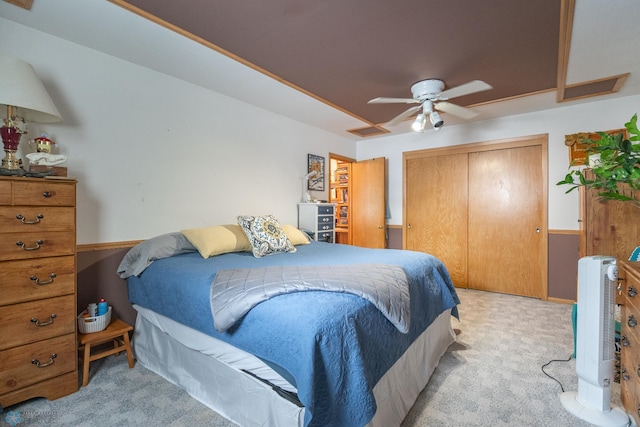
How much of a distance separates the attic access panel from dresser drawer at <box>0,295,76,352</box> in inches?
73.2

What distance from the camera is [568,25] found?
1.93m

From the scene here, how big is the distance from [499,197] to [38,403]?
4955 millimetres

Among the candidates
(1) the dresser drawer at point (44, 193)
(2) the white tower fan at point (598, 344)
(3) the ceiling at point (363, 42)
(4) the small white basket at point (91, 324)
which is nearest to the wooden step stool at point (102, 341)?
(4) the small white basket at point (91, 324)

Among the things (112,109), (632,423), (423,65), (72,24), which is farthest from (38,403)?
(423,65)

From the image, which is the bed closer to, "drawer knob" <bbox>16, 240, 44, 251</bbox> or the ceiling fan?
"drawer knob" <bbox>16, 240, 44, 251</bbox>

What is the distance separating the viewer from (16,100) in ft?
5.35

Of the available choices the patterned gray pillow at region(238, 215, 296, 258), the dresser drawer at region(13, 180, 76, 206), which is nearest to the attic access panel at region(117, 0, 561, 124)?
the dresser drawer at region(13, 180, 76, 206)

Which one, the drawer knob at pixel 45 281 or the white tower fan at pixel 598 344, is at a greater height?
the drawer knob at pixel 45 281

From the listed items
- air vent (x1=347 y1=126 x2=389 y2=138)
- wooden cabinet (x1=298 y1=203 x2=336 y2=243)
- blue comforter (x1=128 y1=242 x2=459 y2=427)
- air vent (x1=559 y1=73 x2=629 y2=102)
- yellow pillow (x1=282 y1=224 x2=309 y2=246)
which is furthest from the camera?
air vent (x1=347 y1=126 x2=389 y2=138)

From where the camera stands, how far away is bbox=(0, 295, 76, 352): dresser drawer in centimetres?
158

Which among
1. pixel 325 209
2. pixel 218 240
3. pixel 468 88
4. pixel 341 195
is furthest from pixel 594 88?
A: pixel 218 240

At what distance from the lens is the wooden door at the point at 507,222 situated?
3748 millimetres

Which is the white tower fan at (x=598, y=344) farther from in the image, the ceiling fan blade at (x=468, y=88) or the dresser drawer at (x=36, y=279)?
the dresser drawer at (x=36, y=279)

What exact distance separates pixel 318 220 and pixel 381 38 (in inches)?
91.5
